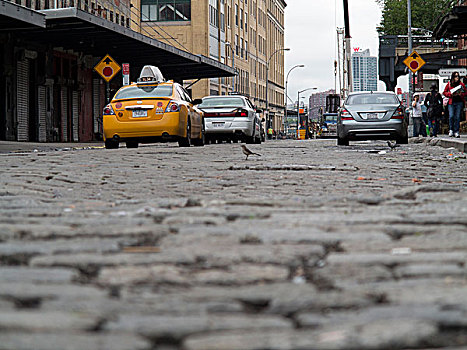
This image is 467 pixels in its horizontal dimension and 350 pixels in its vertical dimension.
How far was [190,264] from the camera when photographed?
10.3ft

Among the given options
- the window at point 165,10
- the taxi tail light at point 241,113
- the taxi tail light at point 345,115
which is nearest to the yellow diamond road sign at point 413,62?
the taxi tail light at point 241,113

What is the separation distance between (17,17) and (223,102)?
722 centimetres

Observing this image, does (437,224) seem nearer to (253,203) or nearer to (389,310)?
(253,203)

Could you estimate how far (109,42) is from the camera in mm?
32375

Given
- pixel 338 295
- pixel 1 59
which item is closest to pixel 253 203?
pixel 338 295

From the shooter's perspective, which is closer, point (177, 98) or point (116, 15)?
point (177, 98)

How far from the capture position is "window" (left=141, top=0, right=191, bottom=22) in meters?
69.7

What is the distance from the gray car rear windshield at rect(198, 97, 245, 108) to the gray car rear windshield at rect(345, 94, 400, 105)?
422 centimetres

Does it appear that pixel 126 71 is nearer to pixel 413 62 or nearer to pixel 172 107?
pixel 172 107

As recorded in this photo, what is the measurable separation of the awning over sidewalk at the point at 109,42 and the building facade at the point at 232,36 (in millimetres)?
3713

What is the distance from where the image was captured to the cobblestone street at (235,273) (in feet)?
6.93

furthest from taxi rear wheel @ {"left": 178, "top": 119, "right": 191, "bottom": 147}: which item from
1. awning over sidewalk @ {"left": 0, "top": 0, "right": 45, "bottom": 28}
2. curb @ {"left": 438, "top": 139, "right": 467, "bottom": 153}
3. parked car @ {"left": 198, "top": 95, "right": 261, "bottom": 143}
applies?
awning over sidewalk @ {"left": 0, "top": 0, "right": 45, "bottom": 28}

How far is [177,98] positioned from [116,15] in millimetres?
31934

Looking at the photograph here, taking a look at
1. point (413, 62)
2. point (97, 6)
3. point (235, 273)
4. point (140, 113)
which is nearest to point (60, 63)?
point (97, 6)
